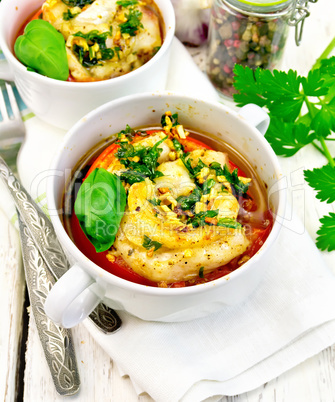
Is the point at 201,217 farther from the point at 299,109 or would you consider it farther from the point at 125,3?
the point at 125,3

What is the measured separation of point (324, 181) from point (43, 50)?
1281 millimetres

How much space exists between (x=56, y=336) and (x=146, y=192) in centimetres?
68

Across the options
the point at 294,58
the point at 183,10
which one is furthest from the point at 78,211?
the point at 294,58

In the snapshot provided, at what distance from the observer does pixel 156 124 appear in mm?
2004

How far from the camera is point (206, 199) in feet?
5.49

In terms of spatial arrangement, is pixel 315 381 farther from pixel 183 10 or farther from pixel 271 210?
pixel 183 10

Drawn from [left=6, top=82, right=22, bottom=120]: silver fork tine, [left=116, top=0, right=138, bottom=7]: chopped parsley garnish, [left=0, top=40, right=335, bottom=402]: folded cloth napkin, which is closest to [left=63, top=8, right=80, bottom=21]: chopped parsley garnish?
[left=116, top=0, right=138, bottom=7]: chopped parsley garnish

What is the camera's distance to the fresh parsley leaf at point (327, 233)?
81.0 inches

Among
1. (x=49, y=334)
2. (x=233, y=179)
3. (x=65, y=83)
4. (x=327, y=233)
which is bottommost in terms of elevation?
(x=49, y=334)

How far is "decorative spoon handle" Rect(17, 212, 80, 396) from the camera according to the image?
1.82 m

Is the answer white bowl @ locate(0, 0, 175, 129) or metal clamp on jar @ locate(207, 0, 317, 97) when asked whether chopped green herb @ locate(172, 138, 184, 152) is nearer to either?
white bowl @ locate(0, 0, 175, 129)

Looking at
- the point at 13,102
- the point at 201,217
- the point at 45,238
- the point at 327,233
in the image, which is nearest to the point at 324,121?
the point at 327,233

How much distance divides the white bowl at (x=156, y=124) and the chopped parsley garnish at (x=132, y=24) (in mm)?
479

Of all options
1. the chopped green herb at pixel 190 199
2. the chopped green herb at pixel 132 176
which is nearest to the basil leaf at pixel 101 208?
the chopped green herb at pixel 132 176
